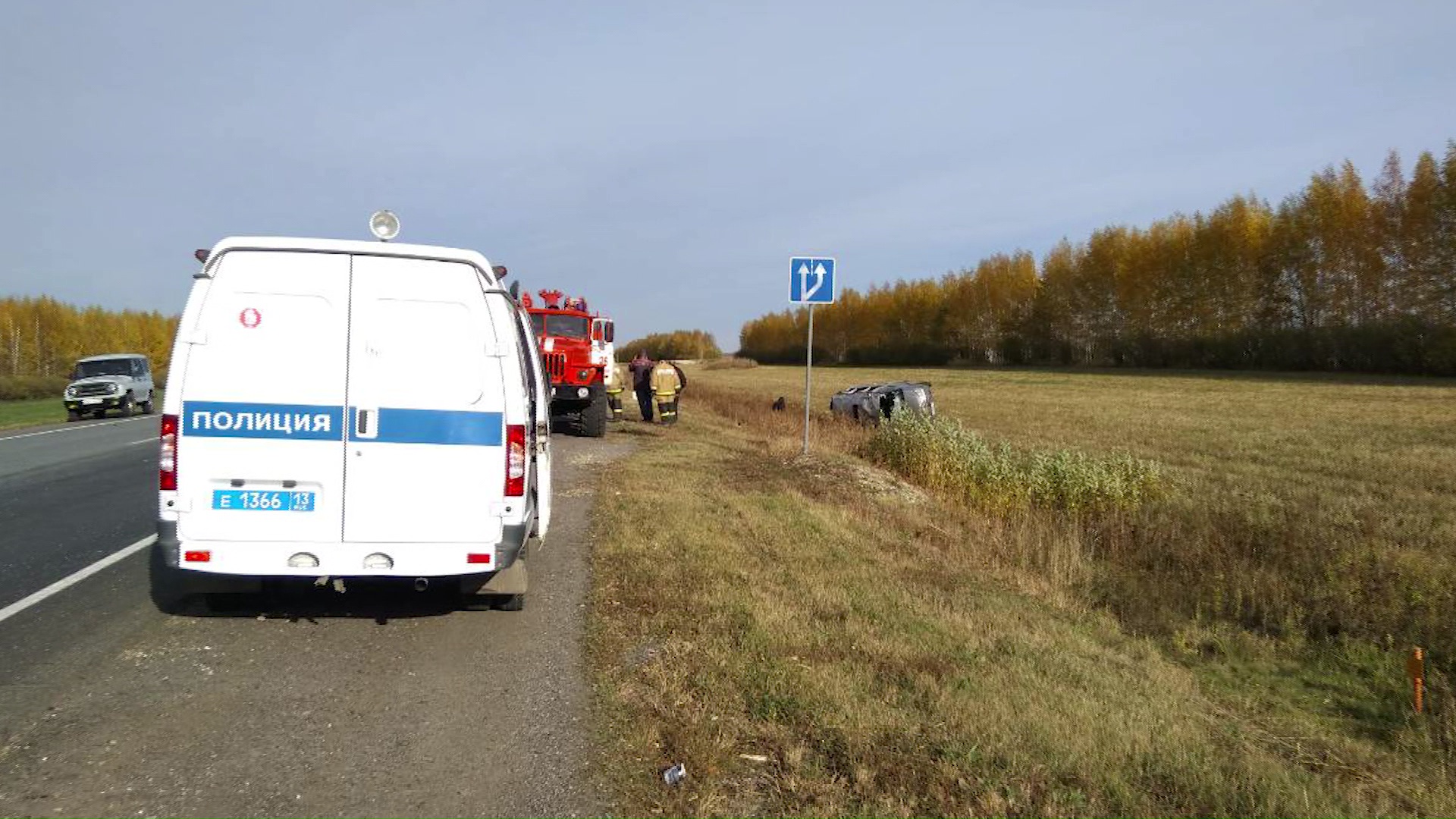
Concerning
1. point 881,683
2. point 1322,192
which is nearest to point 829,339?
point 1322,192

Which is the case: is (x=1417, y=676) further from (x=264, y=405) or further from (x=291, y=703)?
(x=264, y=405)

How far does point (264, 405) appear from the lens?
16.1 feet

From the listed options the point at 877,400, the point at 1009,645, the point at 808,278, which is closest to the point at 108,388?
the point at 877,400

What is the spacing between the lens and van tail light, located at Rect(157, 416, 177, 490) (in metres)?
4.84

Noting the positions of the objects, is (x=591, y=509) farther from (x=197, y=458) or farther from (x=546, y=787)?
(x=546, y=787)

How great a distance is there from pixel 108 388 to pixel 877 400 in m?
25.0

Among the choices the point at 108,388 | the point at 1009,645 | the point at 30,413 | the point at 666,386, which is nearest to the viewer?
the point at 1009,645

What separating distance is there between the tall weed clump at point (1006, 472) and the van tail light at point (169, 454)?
10310 millimetres

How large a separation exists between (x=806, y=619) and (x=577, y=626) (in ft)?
4.96

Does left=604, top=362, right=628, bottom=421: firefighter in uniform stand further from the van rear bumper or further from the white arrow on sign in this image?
the van rear bumper

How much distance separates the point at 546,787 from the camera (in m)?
3.63

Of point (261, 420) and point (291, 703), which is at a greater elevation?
point (261, 420)

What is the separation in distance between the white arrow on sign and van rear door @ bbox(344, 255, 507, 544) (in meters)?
8.63

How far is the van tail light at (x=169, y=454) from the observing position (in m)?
4.84
